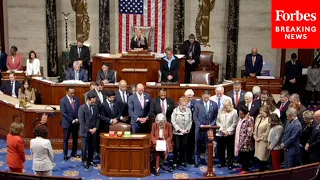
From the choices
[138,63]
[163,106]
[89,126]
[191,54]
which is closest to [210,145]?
[163,106]

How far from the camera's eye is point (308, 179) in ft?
28.8

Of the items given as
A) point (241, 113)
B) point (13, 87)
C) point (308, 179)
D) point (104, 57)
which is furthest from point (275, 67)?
point (308, 179)

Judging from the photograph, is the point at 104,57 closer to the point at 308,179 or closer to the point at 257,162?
the point at 257,162

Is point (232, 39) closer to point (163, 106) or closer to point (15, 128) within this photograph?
point (163, 106)

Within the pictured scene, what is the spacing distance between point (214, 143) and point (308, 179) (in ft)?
11.3

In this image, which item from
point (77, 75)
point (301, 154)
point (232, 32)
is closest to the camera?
point (301, 154)

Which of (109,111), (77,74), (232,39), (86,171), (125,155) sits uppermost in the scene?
(232,39)

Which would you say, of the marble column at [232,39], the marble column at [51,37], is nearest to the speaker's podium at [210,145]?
the marble column at [232,39]

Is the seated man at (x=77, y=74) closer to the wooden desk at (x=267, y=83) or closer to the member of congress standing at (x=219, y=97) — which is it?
the member of congress standing at (x=219, y=97)

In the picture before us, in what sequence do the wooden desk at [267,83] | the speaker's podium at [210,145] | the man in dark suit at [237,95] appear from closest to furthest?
the speaker's podium at [210,145] → the man in dark suit at [237,95] → the wooden desk at [267,83]

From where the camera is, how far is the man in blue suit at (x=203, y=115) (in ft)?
38.3

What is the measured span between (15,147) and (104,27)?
30.9 ft

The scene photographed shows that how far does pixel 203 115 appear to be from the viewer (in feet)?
38.3

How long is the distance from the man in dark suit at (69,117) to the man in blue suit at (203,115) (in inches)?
103
